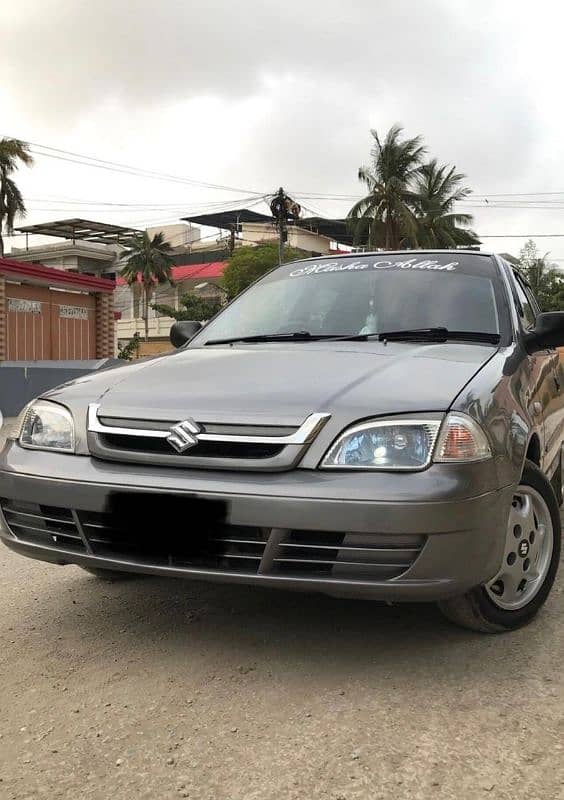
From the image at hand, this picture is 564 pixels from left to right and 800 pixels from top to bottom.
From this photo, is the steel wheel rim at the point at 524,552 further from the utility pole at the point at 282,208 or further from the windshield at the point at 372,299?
the utility pole at the point at 282,208

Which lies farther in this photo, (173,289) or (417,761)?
(173,289)

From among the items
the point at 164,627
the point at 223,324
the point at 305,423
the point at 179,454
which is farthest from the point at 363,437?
the point at 223,324

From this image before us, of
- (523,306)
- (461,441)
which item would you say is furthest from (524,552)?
(523,306)

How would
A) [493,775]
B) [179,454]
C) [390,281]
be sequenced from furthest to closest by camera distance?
[390,281] < [179,454] < [493,775]

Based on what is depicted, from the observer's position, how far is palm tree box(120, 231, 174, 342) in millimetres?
55750

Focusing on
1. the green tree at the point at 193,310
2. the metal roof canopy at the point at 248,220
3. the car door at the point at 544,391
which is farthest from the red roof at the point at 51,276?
the metal roof canopy at the point at 248,220

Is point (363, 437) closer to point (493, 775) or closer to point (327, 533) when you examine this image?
point (327, 533)

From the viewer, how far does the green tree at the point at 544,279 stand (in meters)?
53.3

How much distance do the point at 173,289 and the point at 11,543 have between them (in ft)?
187

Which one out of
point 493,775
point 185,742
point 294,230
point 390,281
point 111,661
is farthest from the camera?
point 294,230

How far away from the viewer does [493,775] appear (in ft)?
6.70

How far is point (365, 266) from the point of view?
407cm

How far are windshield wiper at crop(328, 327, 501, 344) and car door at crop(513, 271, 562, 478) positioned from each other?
271mm

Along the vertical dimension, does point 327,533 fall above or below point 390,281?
below
